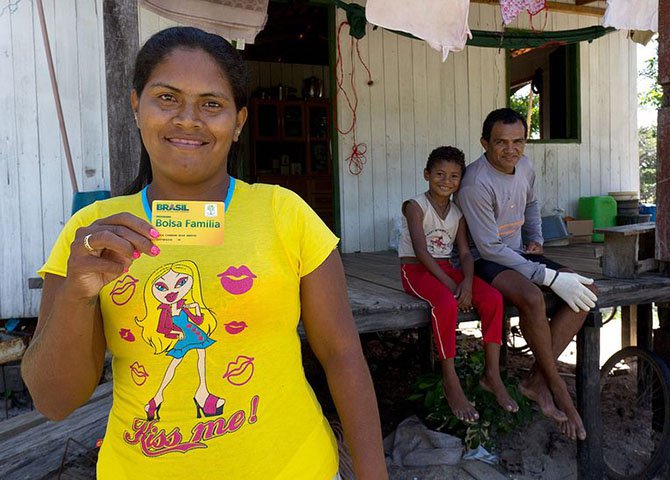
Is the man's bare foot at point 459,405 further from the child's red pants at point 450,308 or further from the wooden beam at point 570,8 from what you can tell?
A: the wooden beam at point 570,8

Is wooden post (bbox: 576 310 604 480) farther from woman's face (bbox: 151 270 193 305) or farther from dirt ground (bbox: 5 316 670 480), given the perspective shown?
woman's face (bbox: 151 270 193 305)

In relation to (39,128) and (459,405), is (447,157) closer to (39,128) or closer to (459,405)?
(459,405)

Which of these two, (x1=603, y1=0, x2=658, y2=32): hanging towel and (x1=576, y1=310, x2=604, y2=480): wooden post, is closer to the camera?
(x1=576, y1=310, x2=604, y2=480): wooden post

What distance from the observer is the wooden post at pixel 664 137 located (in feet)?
12.0

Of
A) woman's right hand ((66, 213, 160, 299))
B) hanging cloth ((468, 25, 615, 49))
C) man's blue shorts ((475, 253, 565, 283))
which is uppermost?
hanging cloth ((468, 25, 615, 49))

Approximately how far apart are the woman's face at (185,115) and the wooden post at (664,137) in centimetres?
340

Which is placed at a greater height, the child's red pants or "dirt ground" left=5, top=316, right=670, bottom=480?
the child's red pants

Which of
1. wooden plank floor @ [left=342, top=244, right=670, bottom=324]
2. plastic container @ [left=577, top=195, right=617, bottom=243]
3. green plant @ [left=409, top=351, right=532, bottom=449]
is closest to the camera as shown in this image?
wooden plank floor @ [left=342, top=244, right=670, bottom=324]

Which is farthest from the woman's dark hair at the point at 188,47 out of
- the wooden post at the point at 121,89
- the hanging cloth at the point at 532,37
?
the hanging cloth at the point at 532,37

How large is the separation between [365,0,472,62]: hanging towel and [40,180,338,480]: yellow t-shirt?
2808 millimetres

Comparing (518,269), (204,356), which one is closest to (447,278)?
(518,269)

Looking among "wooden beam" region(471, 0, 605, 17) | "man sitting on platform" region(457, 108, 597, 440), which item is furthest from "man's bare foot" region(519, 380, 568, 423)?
"wooden beam" region(471, 0, 605, 17)

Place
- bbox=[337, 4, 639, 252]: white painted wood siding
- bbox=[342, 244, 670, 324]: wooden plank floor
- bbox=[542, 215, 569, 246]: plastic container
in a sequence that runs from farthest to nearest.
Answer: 1. bbox=[542, 215, 569, 246]: plastic container
2. bbox=[337, 4, 639, 252]: white painted wood siding
3. bbox=[342, 244, 670, 324]: wooden plank floor

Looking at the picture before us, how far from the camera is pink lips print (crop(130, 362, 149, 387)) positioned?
1192mm
